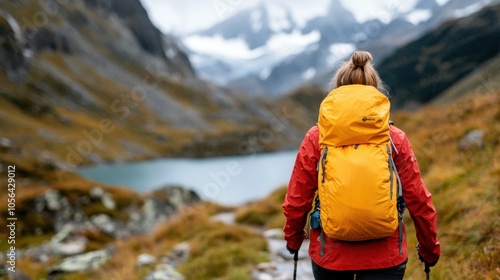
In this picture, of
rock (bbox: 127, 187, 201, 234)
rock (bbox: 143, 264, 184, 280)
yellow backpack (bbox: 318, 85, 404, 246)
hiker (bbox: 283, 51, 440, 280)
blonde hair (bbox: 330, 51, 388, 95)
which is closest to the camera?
yellow backpack (bbox: 318, 85, 404, 246)

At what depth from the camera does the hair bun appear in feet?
12.6

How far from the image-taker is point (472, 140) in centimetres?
1051

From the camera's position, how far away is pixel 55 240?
16547 mm

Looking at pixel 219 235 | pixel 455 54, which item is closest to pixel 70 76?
pixel 219 235

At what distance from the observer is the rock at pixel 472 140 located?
33.5ft

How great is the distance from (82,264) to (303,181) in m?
10.5

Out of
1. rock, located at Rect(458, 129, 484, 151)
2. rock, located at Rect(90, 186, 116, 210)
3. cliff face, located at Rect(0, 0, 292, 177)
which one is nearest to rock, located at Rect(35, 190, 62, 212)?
rock, located at Rect(90, 186, 116, 210)

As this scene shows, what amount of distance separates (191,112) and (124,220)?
16717 cm

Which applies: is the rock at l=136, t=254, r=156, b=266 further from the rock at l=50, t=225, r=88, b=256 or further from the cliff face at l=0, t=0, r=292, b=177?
the cliff face at l=0, t=0, r=292, b=177

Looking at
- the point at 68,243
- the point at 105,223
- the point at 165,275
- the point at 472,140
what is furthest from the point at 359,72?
the point at 105,223

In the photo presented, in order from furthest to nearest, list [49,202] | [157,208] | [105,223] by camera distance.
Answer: [157,208] → [49,202] → [105,223]

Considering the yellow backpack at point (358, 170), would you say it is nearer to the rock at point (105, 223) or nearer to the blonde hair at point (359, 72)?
the blonde hair at point (359, 72)

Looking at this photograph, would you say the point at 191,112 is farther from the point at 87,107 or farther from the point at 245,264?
the point at 245,264

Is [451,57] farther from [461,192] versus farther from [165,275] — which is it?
[165,275]
